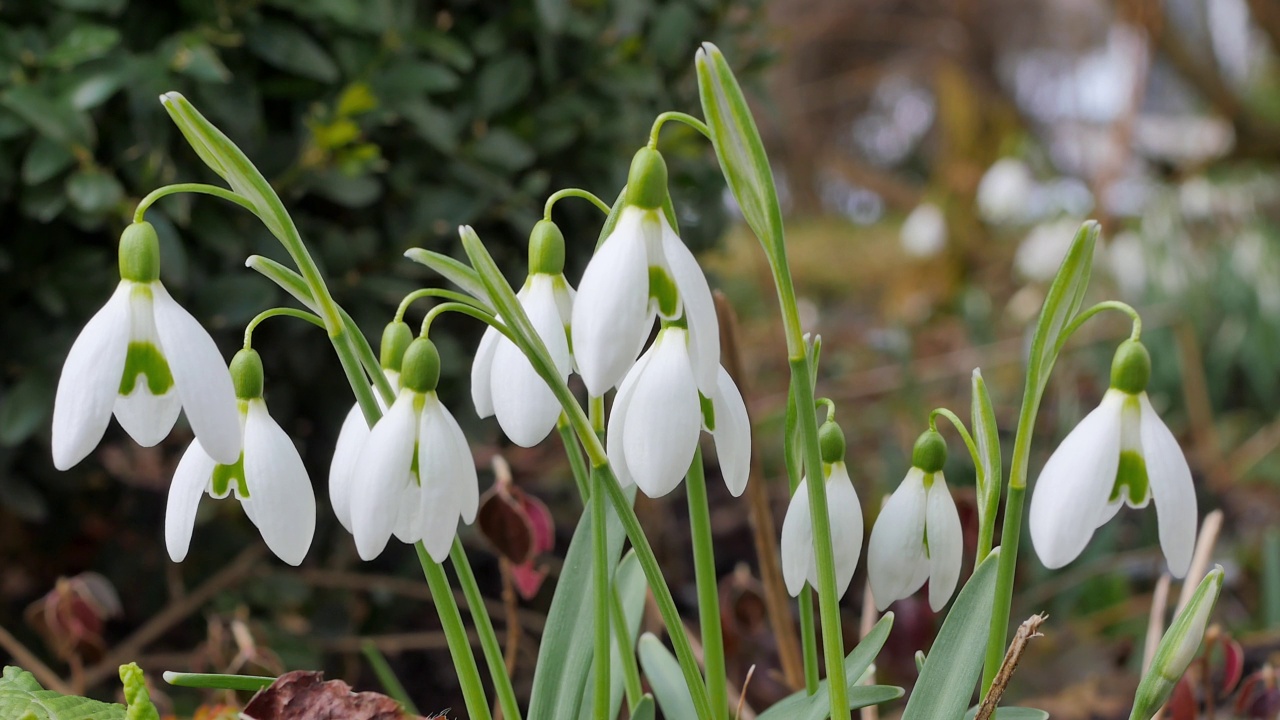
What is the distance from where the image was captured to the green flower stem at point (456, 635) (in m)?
0.62

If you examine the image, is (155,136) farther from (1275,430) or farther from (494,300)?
(1275,430)

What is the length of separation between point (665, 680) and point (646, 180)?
0.46 meters

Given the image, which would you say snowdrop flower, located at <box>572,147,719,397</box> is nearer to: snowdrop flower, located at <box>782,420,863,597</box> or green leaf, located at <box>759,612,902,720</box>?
snowdrop flower, located at <box>782,420,863,597</box>

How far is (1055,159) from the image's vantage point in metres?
6.58

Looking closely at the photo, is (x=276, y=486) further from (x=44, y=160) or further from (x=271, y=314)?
(x=44, y=160)

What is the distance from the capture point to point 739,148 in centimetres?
52

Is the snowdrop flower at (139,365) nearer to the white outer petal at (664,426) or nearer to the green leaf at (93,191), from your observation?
the white outer petal at (664,426)

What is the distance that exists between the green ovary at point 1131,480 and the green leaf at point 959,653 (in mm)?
92

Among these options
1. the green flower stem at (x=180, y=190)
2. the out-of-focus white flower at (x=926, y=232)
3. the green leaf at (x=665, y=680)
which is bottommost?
the out-of-focus white flower at (x=926, y=232)

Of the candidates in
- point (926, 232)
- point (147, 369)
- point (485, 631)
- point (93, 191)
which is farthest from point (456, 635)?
point (926, 232)

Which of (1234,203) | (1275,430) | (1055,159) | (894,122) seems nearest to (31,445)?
(1275,430)

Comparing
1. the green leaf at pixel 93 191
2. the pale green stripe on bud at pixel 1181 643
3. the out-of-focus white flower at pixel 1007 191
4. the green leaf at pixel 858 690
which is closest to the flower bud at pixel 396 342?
the green leaf at pixel 858 690

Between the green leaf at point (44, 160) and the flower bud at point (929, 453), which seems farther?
the green leaf at point (44, 160)

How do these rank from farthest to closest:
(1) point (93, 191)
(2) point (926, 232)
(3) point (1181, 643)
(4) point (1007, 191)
Result: (2) point (926, 232), (4) point (1007, 191), (1) point (93, 191), (3) point (1181, 643)
